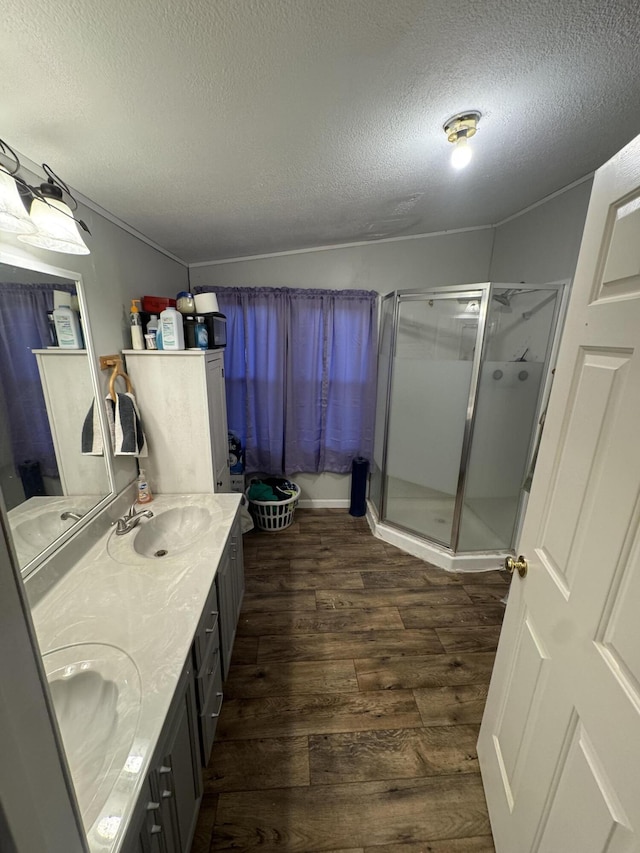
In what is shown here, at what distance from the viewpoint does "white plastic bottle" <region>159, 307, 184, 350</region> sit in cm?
172

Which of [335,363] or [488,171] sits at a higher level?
[488,171]

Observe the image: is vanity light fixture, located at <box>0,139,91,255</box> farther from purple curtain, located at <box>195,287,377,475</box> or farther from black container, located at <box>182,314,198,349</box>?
purple curtain, located at <box>195,287,377,475</box>

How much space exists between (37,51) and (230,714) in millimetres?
2263

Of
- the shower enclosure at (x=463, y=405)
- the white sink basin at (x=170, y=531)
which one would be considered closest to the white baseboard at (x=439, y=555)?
the shower enclosure at (x=463, y=405)

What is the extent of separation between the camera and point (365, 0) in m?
0.69

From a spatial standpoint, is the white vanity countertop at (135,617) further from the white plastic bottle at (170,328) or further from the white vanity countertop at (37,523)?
the white plastic bottle at (170,328)

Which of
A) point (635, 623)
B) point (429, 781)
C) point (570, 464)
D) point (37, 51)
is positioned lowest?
point (429, 781)

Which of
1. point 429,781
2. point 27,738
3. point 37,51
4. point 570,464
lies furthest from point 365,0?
point 429,781

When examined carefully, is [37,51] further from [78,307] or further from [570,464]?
[570,464]

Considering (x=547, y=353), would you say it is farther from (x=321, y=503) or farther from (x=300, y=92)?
(x=321, y=503)

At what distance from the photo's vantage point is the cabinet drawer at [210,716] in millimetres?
1233

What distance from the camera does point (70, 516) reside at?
4.38ft

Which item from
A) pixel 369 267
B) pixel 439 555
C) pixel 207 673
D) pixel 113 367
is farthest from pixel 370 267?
pixel 207 673

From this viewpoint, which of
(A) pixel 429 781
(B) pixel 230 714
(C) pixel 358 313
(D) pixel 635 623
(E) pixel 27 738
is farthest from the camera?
(C) pixel 358 313
